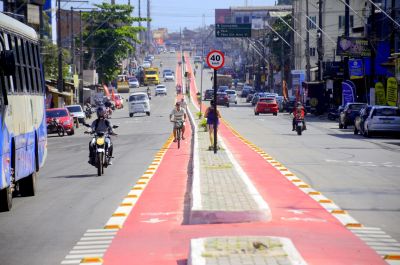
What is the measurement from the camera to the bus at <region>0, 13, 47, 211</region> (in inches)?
590

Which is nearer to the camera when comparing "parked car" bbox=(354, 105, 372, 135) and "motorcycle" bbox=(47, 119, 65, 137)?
"parked car" bbox=(354, 105, 372, 135)

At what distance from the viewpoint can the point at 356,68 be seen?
73.1 meters

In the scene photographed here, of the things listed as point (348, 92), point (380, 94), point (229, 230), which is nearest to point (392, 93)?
point (380, 94)

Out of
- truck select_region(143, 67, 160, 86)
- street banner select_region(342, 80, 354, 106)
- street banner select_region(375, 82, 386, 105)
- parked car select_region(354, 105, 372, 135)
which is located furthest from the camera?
truck select_region(143, 67, 160, 86)

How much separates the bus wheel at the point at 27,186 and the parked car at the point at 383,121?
29.5 metres

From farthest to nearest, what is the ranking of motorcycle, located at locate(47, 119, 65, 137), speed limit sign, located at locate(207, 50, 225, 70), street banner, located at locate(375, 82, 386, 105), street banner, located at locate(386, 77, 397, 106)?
1. street banner, located at locate(375, 82, 386, 105)
2. street banner, located at locate(386, 77, 397, 106)
3. motorcycle, located at locate(47, 119, 65, 137)
4. speed limit sign, located at locate(207, 50, 225, 70)

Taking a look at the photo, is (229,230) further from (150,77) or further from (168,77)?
(168,77)

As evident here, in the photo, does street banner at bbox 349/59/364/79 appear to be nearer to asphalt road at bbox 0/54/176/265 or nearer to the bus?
asphalt road at bbox 0/54/176/265

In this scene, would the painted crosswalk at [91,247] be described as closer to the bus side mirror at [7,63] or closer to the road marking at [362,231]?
the bus side mirror at [7,63]

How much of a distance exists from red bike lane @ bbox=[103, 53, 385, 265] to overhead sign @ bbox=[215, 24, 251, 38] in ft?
230

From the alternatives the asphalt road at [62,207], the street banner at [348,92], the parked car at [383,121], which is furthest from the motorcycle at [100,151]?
the street banner at [348,92]

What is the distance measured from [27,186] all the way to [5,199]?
305 centimetres

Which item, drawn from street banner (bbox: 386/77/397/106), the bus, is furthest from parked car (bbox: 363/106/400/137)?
the bus

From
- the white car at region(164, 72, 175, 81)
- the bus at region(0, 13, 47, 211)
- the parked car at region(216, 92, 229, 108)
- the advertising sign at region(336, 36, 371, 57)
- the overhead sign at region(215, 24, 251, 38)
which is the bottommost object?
the parked car at region(216, 92, 229, 108)
